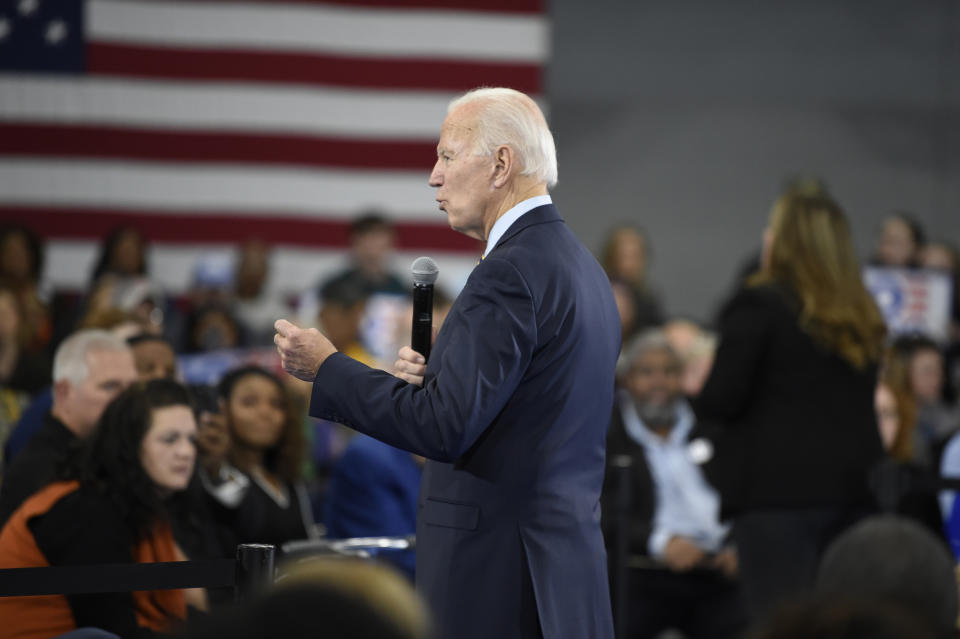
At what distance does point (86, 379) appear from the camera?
12.8 feet

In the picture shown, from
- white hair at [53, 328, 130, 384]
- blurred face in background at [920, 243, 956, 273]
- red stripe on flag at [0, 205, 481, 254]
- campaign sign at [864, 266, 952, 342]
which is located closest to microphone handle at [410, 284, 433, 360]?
white hair at [53, 328, 130, 384]

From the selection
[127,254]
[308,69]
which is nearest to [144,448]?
[127,254]

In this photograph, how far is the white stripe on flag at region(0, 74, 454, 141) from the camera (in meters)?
8.65

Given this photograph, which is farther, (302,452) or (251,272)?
(251,272)

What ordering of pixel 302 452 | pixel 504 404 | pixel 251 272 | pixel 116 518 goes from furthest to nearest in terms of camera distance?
pixel 251 272, pixel 302 452, pixel 116 518, pixel 504 404

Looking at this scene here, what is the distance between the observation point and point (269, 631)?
3.52 feet

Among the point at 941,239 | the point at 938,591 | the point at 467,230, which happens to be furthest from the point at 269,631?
the point at 941,239

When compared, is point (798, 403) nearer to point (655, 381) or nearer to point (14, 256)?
point (655, 381)

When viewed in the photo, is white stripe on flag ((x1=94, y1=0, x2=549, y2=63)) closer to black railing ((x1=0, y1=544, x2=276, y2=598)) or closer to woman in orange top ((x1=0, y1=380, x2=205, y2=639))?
woman in orange top ((x1=0, y1=380, x2=205, y2=639))

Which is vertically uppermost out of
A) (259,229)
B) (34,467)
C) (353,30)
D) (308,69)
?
(353,30)

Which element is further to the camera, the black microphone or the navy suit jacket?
the black microphone

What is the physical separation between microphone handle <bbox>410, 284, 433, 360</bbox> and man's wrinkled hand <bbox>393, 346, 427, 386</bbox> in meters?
0.06

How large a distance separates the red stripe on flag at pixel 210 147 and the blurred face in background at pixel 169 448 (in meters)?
5.50

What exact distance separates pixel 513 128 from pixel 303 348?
1.77ft
